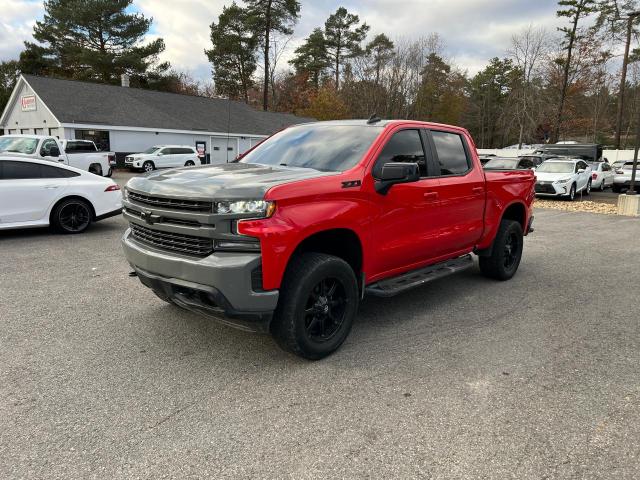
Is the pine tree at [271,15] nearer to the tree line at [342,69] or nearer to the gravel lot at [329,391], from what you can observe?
the tree line at [342,69]

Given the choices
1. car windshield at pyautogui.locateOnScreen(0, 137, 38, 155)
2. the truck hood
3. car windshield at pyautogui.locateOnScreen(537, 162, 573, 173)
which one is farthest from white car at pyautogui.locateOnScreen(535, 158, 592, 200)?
car windshield at pyautogui.locateOnScreen(0, 137, 38, 155)

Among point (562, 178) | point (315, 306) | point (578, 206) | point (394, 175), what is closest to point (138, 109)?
point (562, 178)

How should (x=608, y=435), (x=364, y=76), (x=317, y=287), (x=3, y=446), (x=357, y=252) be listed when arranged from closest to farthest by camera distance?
(x=3, y=446), (x=608, y=435), (x=317, y=287), (x=357, y=252), (x=364, y=76)

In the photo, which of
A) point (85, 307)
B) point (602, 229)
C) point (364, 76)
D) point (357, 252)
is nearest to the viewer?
point (357, 252)

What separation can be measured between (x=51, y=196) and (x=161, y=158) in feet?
66.8

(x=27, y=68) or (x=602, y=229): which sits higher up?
(x=27, y=68)

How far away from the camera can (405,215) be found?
4387 mm

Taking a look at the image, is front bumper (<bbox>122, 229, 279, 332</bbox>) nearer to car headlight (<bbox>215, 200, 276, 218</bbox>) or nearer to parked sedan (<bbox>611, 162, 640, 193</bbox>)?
car headlight (<bbox>215, 200, 276, 218</bbox>)

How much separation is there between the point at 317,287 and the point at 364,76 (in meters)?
42.7

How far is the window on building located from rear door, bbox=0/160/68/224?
22.9 m

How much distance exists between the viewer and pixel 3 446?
2.67 meters

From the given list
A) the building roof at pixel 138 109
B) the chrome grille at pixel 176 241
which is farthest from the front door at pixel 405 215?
the building roof at pixel 138 109

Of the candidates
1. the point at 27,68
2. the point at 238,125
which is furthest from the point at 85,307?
the point at 27,68

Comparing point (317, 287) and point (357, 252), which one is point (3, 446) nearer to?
point (317, 287)
